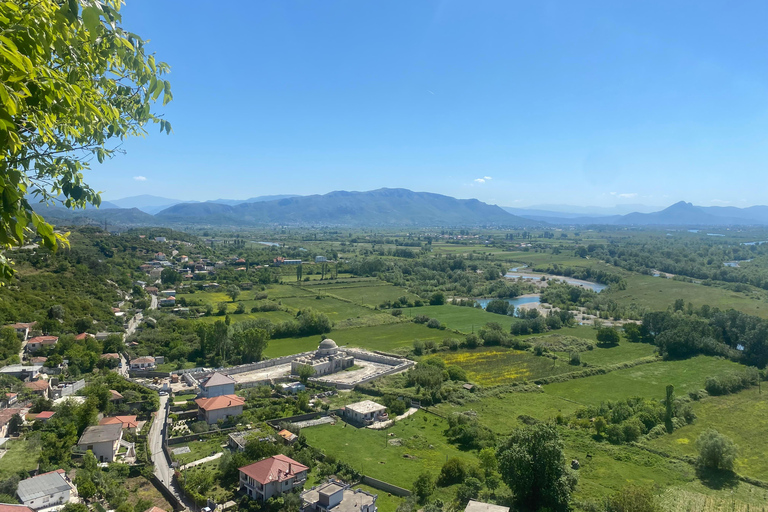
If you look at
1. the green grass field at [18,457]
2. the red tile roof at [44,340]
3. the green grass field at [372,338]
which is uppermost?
the red tile roof at [44,340]

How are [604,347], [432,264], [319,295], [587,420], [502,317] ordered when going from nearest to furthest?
1. [587,420]
2. [604,347]
3. [502,317]
4. [319,295]
5. [432,264]

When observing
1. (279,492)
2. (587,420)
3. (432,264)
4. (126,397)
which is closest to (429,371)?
(587,420)

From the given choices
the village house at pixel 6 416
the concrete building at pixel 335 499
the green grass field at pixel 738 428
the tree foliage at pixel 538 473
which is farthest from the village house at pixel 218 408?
the green grass field at pixel 738 428

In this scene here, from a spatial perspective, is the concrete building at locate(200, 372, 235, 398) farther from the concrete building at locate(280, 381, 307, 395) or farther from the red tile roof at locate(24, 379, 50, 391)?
the red tile roof at locate(24, 379, 50, 391)

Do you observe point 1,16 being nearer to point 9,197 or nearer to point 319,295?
point 9,197

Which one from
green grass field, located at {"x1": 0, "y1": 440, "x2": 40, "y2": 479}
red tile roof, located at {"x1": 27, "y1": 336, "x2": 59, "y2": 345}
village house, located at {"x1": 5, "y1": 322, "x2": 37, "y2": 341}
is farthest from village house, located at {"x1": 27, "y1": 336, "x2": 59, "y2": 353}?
green grass field, located at {"x1": 0, "y1": 440, "x2": 40, "y2": 479}

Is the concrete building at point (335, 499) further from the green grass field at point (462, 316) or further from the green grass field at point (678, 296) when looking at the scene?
the green grass field at point (678, 296)

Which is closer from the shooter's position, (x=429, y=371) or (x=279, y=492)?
(x=279, y=492)
